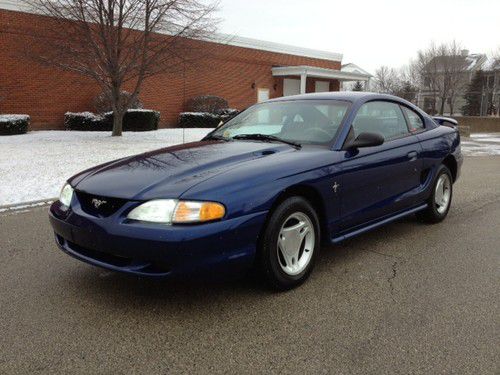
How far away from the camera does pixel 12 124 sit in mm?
16578

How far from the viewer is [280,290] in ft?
11.5

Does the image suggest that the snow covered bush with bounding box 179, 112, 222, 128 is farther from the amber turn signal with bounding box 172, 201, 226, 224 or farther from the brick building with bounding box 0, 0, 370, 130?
the amber turn signal with bounding box 172, 201, 226, 224

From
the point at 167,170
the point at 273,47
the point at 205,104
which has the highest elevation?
the point at 273,47

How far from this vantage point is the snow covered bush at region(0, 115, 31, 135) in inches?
645

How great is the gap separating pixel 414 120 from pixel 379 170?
52.7 inches

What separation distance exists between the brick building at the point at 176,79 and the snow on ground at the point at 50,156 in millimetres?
2455

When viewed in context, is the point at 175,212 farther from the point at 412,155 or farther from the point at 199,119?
the point at 199,119

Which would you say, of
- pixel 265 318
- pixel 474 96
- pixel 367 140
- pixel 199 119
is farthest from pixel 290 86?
pixel 265 318

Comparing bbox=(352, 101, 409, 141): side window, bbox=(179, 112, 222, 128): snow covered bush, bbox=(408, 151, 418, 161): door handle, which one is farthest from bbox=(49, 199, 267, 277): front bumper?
bbox=(179, 112, 222, 128): snow covered bush

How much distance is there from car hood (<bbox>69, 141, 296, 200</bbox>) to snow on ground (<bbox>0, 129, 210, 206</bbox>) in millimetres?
3817

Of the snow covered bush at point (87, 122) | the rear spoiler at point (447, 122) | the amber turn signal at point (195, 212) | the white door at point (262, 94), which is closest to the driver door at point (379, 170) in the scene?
the amber turn signal at point (195, 212)

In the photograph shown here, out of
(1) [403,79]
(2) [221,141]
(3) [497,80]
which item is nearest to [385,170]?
(2) [221,141]

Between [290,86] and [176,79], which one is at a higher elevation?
[290,86]

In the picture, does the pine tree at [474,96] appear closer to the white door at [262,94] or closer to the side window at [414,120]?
the white door at [262,94]
